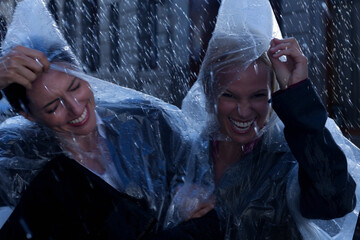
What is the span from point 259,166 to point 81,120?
0.66 metres

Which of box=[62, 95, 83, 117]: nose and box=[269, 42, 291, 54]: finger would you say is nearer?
box=[269, 42, 291, 54]: finger

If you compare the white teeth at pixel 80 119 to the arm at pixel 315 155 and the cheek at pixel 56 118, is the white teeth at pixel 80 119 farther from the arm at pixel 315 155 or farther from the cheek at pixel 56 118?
the arm at pixel 315 155

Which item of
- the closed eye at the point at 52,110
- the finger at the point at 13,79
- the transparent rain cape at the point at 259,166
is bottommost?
the transparent rain cape at the point at 259,166

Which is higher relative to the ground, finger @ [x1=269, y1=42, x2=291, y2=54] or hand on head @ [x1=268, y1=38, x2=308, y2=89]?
finger @ [x1=269, y1=42, x2=291, y2=54]

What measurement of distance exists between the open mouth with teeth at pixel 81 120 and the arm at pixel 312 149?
0.70 m

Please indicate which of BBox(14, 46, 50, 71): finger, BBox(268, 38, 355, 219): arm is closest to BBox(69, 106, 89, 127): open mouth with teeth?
BBox(14, 46, 50, 71): finger

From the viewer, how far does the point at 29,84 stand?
4.85 feet

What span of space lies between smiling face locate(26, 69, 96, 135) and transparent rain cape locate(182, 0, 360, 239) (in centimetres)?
49

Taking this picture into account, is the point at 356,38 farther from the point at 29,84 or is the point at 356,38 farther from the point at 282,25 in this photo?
the point at 29,84

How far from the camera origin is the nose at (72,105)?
1.64 m

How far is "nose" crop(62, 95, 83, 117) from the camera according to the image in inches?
64.5

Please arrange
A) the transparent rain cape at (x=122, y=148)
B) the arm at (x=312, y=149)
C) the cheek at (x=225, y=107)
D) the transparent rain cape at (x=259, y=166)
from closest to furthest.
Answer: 1. the arm at (x=312, y=149)
2. the transparent rain cape at (x=259, y=166)
3. the transparent rain cape at (x=122, y=148)
4. the cheek at (x=225, y=107)

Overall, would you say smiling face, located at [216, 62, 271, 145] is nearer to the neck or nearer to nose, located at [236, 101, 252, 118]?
nose, located at [236, 101, 252, 118]

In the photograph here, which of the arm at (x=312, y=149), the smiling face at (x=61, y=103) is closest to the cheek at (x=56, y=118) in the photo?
the smiling face at (x=61, y=103)
